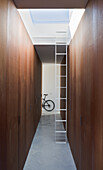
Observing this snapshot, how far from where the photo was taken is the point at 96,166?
64.9 inches

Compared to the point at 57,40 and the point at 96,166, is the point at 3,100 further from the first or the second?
the point at 57,40

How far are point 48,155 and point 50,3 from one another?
120 inches

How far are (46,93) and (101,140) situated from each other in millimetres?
8290

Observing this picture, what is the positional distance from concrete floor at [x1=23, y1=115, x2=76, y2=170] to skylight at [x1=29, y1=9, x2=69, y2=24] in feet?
9.72

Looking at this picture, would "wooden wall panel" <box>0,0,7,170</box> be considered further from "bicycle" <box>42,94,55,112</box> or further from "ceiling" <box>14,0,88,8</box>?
"bicycle" <box>42,94,55,112</box>

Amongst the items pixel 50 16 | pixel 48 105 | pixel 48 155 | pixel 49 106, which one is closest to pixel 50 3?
pixel 50 16

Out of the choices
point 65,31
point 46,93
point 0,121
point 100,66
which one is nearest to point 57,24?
point 65,31

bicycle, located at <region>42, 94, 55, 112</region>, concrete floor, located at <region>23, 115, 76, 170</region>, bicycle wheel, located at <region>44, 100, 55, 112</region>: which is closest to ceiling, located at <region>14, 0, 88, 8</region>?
concrete floor, located at <region>23, 115, 76, 170</region>

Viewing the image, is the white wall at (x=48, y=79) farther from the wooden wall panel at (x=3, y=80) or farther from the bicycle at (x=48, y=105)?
the wooden wall panel at (x=3, y=80)

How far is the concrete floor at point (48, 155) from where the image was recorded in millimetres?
3221

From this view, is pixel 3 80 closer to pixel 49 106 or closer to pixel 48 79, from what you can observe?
pixel 49 106

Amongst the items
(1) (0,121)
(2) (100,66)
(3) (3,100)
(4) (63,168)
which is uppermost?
(2) (100,66)

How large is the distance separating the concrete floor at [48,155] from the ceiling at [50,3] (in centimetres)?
272

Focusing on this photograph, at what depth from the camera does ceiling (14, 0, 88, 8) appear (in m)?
2.12
